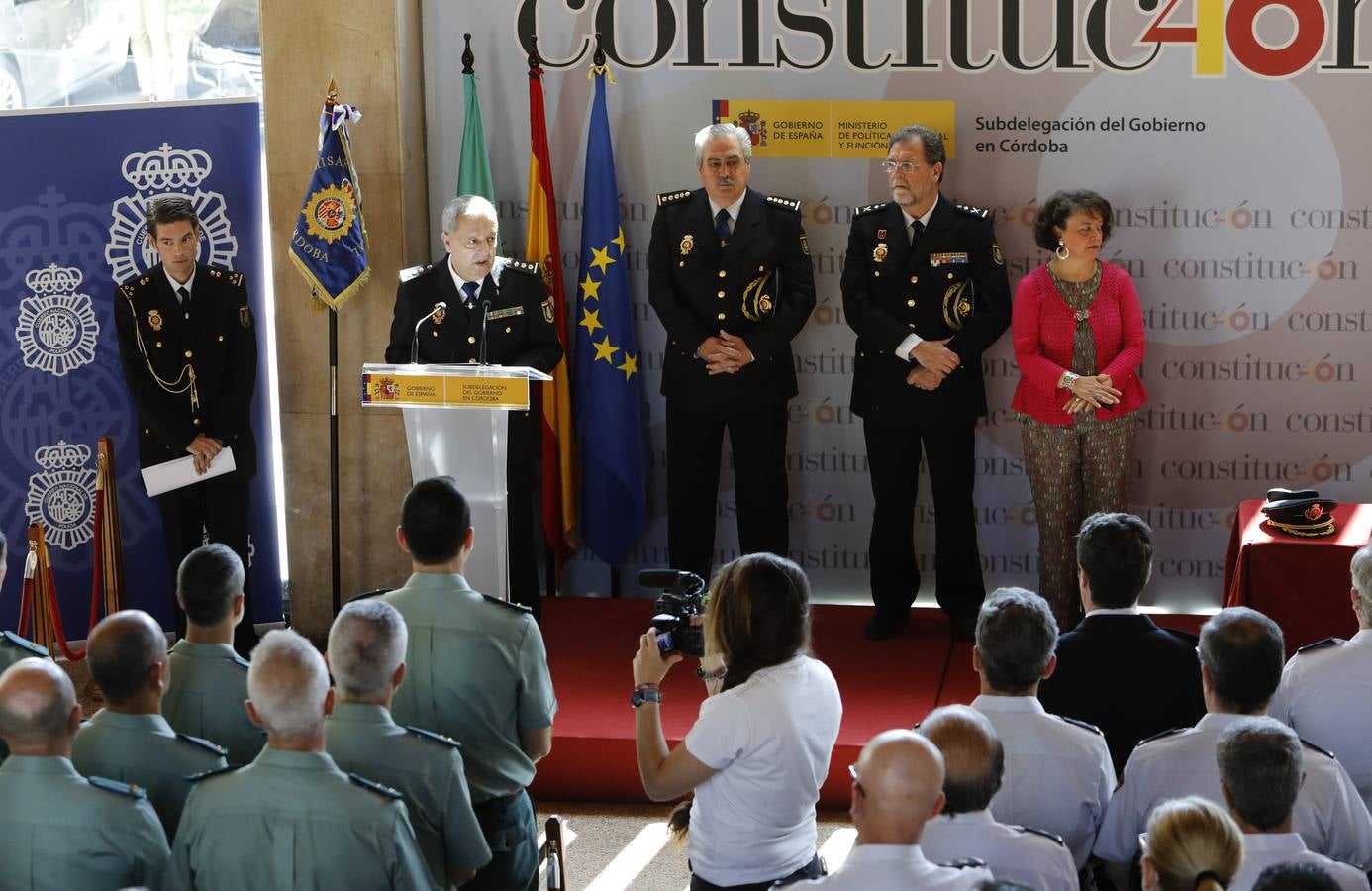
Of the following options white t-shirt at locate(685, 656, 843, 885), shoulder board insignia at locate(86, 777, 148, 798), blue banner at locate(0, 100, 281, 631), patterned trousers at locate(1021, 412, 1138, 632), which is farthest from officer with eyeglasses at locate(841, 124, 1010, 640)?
shoulder board insignia at locate(86, 777, 148, 798)

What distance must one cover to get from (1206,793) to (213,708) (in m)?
2.03

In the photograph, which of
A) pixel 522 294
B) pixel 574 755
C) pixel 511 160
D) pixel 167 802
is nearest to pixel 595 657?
pixel 574 755

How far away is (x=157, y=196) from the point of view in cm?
627

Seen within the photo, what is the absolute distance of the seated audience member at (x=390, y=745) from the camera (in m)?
3.03

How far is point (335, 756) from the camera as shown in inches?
119

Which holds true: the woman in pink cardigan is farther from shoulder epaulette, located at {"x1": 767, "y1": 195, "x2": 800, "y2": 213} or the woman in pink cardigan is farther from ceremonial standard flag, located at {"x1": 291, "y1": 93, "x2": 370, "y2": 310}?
ceremonial standard flag, located at {"x1": 291, "y1": 93, "x2": 370, "y2": 310}

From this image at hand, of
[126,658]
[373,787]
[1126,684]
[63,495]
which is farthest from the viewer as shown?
[63,495]

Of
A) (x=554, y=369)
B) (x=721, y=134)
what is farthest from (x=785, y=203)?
(x=554, y=369)

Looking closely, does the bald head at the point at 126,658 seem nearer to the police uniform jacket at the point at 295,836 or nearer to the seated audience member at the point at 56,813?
the seated audience member at the point at 56,813

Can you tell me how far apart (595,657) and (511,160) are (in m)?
2.06

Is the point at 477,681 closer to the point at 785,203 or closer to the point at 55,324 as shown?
the point at 785,203

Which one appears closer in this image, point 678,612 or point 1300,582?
point 678,612

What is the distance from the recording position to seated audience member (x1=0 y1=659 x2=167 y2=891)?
9.25 ft

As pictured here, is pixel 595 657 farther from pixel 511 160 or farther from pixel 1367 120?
pixel 1367 120
